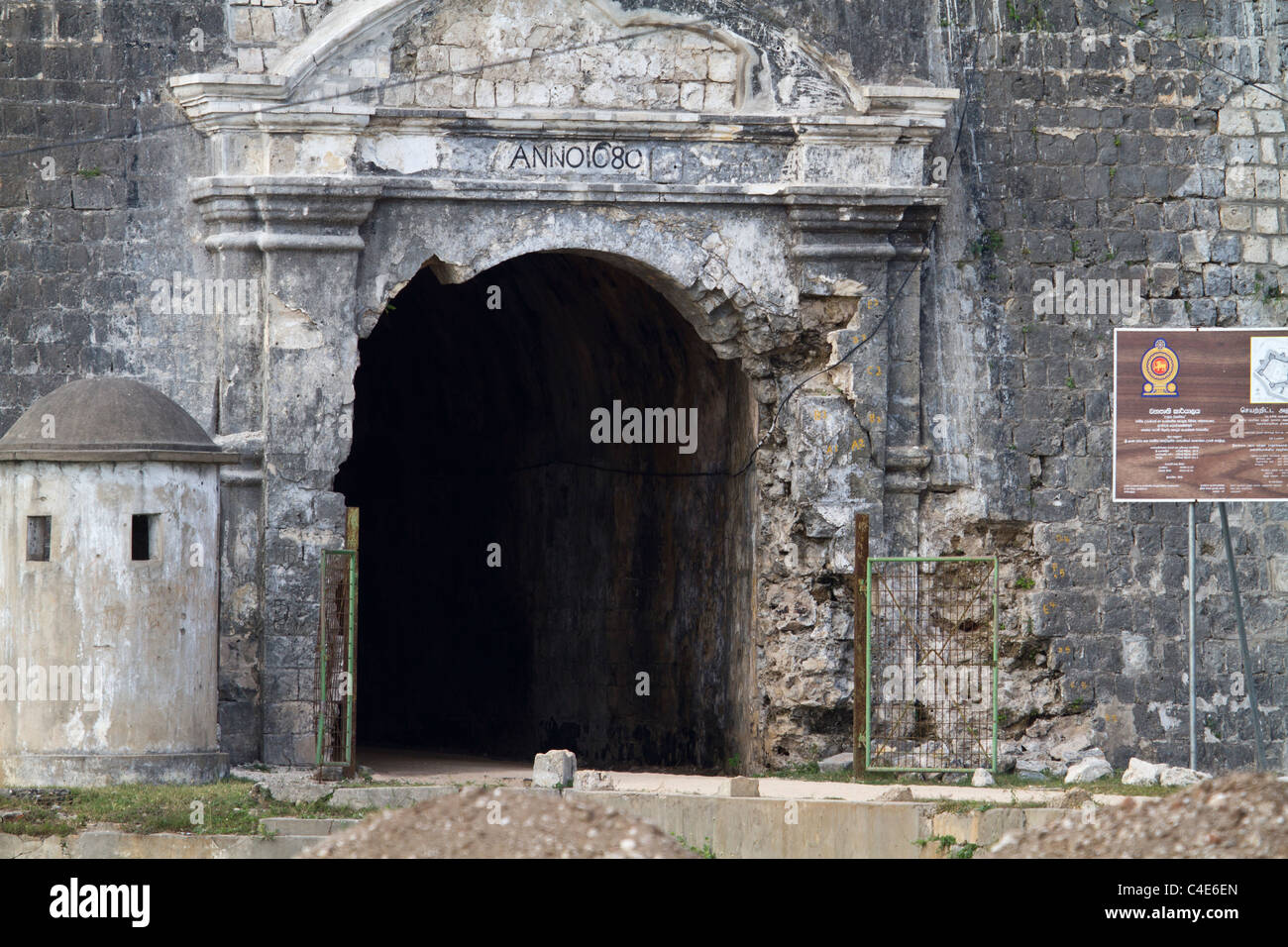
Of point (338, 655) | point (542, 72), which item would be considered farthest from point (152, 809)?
point (542, 72)

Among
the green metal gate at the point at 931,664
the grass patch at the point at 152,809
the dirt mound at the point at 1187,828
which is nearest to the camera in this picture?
the dirt mound at the point at 1187,828

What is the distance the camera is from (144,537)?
1077cm

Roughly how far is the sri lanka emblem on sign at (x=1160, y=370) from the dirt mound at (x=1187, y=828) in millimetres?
3694

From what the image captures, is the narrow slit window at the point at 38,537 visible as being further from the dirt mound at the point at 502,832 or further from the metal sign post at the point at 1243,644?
the metal sign post at the point at 1243,644

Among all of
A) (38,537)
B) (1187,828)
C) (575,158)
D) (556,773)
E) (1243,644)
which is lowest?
(556,773)

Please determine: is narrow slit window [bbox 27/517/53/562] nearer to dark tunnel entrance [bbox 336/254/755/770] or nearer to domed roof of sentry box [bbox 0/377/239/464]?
domed roof of sentry box [bbox 0/377/239/464]

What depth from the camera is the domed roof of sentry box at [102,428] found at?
416 inches

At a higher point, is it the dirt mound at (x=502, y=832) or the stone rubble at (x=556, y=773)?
the dirt mound at (x=502, y=832)

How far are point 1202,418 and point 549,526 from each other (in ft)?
18.3

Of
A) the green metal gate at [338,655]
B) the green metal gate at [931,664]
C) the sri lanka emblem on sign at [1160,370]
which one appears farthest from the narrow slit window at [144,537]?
the sri lanka emblem on sign at [1160,370]

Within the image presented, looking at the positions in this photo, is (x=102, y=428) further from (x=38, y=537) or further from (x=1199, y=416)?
(x=1199, y=416)

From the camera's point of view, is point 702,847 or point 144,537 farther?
point 144,537

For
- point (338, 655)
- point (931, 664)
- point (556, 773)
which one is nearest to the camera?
point (556, 773)

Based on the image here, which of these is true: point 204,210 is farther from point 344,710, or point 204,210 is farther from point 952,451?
point 952,451
